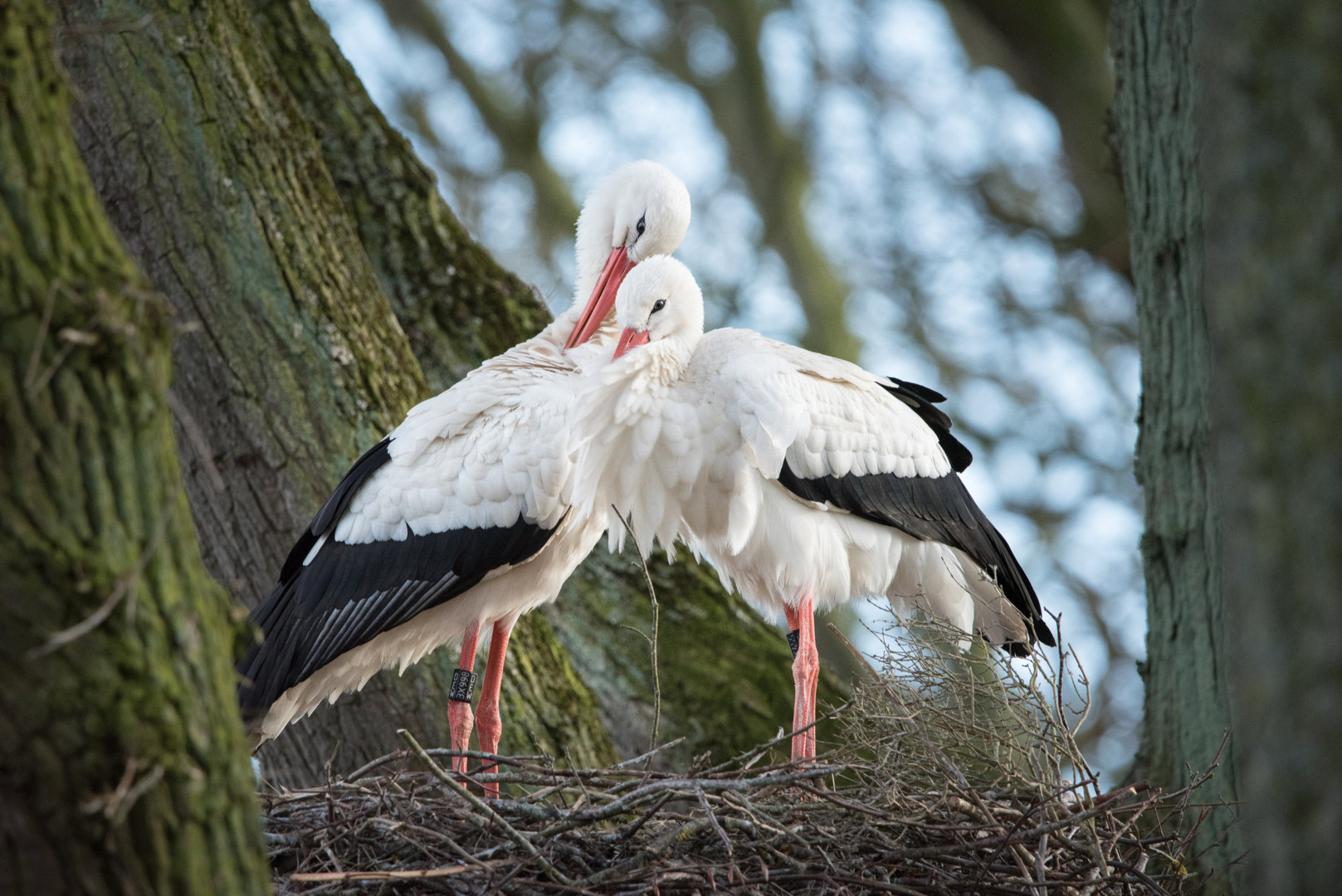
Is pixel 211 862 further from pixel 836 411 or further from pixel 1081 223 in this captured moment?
pixel 1081 223

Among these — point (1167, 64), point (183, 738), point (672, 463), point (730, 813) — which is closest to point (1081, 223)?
point (1167, 64)

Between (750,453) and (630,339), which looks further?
(630,339)

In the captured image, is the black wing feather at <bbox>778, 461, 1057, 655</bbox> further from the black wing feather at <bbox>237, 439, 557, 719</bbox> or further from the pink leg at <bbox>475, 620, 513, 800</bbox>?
the pink leg at <bbox>475, 620, 513, 800</bbox>

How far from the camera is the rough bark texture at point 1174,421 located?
3.65 metres

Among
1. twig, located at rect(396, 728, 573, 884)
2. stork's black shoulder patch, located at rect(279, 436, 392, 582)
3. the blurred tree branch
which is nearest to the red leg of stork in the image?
stork's black shoulder patch, located at rect(279, 436, 392, 582)

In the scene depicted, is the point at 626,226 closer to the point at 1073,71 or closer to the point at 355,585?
the point at 355,585

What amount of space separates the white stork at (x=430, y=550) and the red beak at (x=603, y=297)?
52cm

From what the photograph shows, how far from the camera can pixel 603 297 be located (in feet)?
15.6

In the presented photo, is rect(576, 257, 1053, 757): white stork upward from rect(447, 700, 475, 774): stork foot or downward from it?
upward

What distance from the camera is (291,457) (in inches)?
160

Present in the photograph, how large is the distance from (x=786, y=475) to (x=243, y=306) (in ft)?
5.73

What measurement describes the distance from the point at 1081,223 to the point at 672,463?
202 inches

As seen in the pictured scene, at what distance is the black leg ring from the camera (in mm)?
4043

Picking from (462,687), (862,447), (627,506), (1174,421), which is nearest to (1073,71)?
(1174,421)
